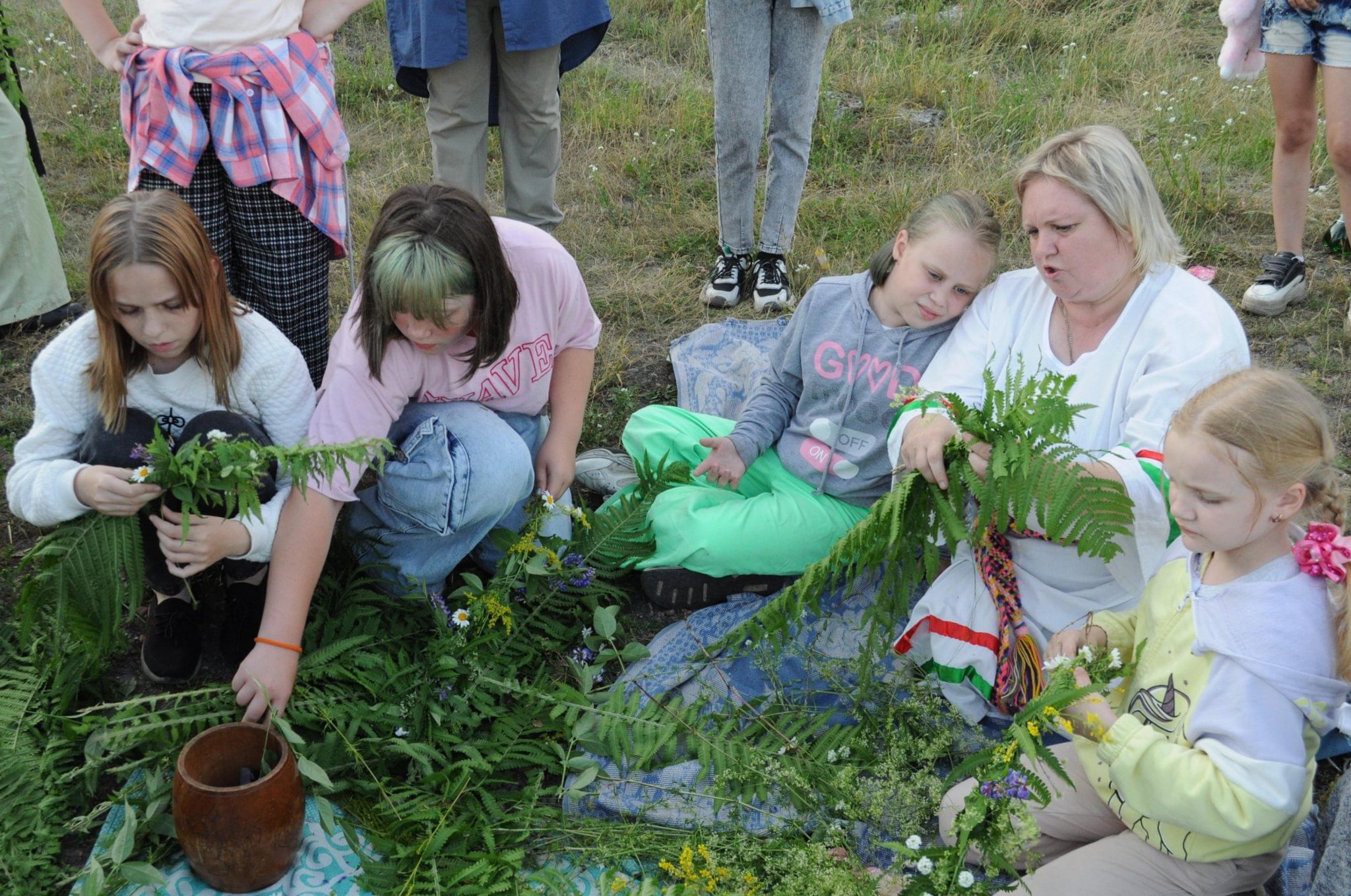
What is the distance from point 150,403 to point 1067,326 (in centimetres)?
225

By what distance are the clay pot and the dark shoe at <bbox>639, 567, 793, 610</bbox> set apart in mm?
1149

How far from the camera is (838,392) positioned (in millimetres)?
3227

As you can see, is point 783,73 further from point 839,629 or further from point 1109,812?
point 1109,812

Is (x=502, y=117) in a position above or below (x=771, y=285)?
above

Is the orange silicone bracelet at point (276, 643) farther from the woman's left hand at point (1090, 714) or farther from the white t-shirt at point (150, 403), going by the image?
the woman's left hand at point (1090, 714)

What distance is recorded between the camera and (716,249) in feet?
17.0

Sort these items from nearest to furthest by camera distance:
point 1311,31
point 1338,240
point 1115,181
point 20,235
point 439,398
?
point 1115,181, point 439,398, point 1311,31, point 20,235, point 1338,240

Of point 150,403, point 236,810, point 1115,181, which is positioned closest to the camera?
point 236,810

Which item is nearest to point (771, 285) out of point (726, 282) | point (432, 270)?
point (726, 282)

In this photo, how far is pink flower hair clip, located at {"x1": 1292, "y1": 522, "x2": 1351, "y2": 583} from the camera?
6.77 feet

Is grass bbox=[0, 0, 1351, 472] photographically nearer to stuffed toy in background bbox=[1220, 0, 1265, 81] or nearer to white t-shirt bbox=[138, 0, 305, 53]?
stuffed toy in background bbox=[1220, 0, 1265, 81]

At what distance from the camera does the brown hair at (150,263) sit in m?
2.56

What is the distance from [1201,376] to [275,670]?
2167 millimetres

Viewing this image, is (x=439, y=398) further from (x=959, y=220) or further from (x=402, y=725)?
(x=959, y=220)
